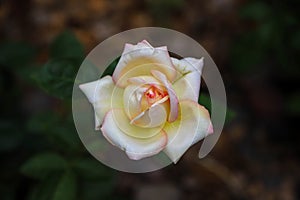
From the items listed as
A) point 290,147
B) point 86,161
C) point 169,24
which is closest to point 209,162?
point 290,147

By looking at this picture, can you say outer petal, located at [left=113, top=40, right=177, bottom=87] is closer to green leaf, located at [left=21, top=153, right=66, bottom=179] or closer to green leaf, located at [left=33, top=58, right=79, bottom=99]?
green leaf, located at [left=33, top=58, right=79, bottom=99]

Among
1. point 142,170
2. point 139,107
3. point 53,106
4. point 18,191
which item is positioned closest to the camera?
point 139,107

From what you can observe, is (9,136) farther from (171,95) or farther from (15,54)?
(171,95)

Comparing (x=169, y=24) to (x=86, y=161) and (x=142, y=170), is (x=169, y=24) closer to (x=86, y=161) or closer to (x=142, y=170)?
(x=86, y=161)

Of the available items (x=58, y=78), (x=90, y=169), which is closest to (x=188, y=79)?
(x=58, y=78)

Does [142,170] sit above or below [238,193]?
above

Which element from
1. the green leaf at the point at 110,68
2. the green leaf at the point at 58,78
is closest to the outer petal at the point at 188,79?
the green leaf at the point at 110,68
